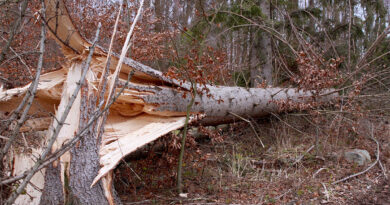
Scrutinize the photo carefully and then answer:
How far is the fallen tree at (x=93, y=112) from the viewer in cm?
266

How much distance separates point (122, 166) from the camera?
13.7 ft

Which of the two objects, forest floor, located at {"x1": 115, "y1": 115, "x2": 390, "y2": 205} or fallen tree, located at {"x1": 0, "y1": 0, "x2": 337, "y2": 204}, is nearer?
fallen tree, located at {"x1": 0, "y1": 0, "x2": 337, "y2": 204}

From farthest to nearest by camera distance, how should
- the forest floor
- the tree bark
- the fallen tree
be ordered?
the tree bark < the forest floor < the fallen tree

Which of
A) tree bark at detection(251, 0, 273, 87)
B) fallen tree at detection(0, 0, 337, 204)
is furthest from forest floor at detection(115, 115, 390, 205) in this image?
tree bark at detection(251, 0, 273, 87)

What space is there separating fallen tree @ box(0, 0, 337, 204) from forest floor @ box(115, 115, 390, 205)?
0.96ft

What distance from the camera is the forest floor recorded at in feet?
11.2

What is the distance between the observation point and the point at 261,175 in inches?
163

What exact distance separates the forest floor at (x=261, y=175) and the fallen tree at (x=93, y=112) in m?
0.29

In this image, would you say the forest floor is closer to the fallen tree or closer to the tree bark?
the fallen tree

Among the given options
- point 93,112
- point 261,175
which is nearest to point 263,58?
point 261,175

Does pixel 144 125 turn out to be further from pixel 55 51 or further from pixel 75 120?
pixel 55 51

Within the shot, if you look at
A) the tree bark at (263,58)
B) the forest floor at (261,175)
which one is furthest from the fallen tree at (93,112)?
the tree bark at (263,58)

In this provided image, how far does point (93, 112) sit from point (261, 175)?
2.46 meters

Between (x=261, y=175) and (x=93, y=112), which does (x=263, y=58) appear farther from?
(x=93, y=112)
